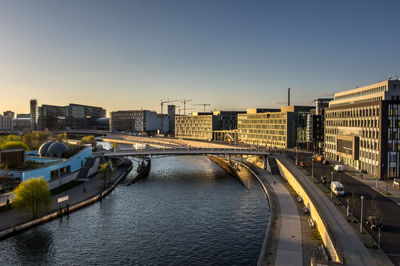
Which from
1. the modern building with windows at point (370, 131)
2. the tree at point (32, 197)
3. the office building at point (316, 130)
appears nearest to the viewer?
the tree at point (32, 197)

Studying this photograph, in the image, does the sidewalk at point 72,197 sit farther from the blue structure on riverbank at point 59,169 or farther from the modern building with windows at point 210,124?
the modern building with windows at point 210,124

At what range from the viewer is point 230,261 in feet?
113

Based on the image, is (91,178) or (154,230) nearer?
(154,230)

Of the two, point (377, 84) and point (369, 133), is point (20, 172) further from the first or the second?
point (377, 84)

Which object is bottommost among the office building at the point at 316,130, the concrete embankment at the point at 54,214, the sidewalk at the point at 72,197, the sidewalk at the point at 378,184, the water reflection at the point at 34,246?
the water reflection at the point at 34,246

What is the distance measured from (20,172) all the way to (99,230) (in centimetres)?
2577

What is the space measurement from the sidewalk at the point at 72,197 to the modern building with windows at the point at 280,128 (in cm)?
6380

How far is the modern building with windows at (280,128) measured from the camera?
120812 mm

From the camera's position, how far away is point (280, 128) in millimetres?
123875

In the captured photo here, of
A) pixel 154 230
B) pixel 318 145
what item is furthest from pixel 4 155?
pixel 318 145

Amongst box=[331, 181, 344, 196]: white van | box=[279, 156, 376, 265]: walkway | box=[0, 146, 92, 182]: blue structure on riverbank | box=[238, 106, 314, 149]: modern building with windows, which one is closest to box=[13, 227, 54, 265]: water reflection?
box=[0, 146, 92, 182]: blue structure on riverbank

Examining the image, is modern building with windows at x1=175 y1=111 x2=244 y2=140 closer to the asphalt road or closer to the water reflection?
the asphalt road

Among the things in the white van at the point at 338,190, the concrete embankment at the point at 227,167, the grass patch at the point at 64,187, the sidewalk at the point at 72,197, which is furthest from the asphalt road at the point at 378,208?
the grass patch at the point at 64,187

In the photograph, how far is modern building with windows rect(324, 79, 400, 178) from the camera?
204 feet
